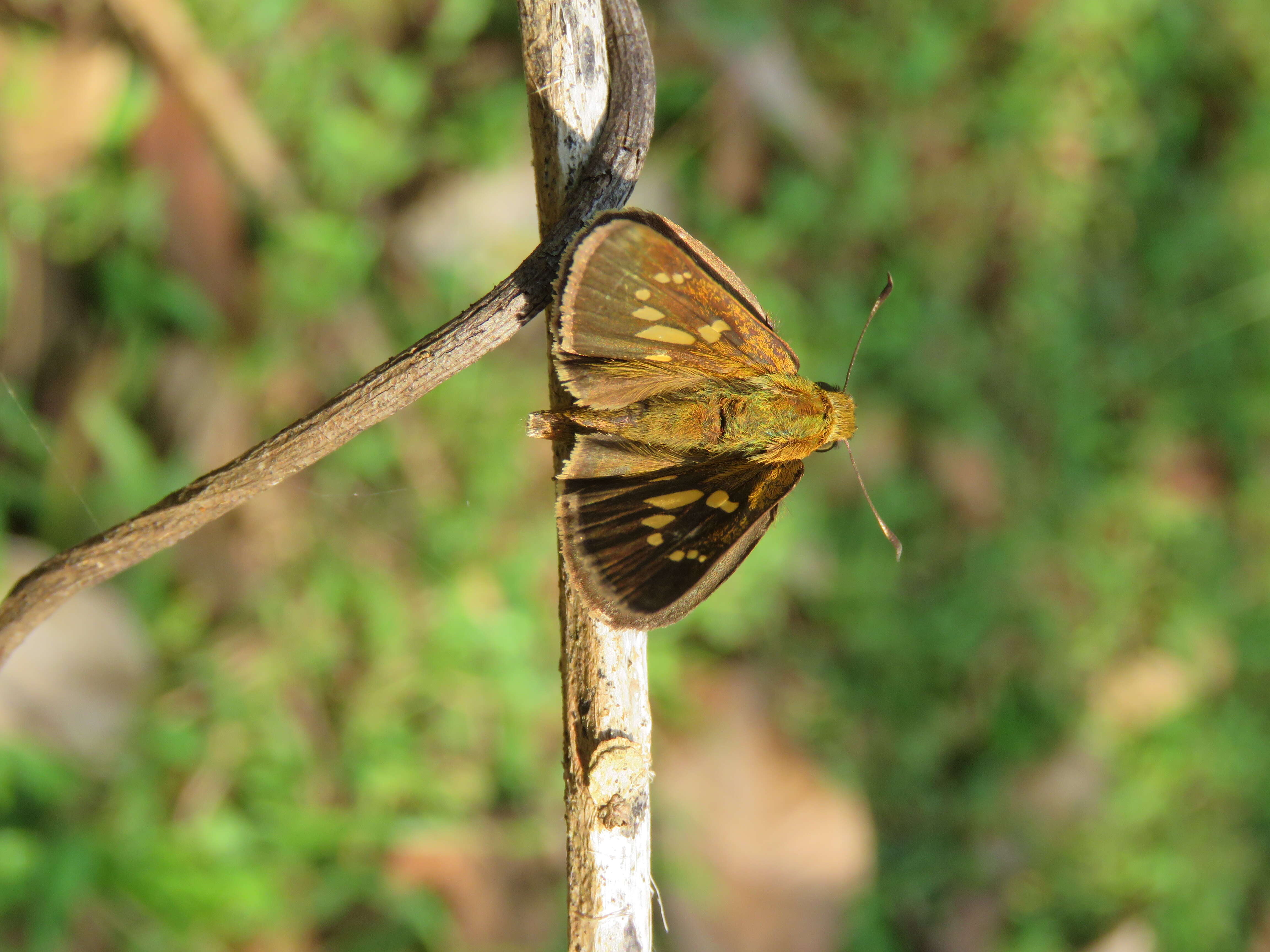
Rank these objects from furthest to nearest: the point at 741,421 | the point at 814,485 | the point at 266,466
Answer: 1. the point at 814,485
2. the point at 741,421
3. the point at 266,466

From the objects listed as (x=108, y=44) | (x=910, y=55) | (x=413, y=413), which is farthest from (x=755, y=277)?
(x=108, y=44)

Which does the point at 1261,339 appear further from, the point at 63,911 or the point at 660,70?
the point at 63,911

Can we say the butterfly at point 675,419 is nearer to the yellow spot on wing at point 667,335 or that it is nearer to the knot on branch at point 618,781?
the yellow spot on wing at point 667,335

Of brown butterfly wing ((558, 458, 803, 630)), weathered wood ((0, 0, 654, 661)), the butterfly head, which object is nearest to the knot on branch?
brown butterfly wing ((558, 458, 803, 630))

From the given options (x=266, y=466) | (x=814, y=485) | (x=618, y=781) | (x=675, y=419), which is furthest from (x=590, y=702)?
(x=814, y=485)

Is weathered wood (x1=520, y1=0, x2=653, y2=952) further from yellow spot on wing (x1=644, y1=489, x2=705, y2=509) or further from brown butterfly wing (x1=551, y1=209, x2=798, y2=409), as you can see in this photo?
yellow spot on wing (x1=644, y1=489, x2=705, y2=509)

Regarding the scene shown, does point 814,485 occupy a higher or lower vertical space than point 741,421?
higher

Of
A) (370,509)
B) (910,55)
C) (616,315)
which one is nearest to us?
(616,315)

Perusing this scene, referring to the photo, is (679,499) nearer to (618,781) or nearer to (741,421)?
(741,421)
